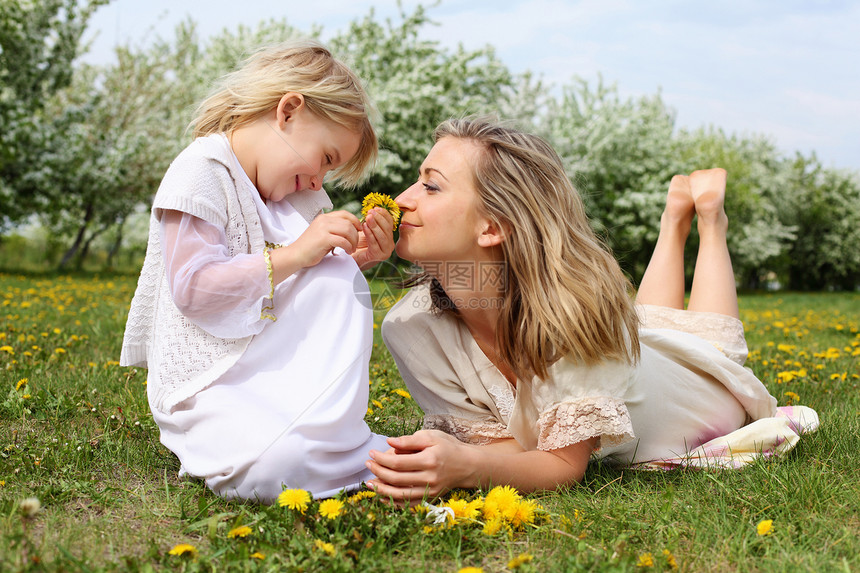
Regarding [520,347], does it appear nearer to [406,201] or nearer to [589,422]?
[589,422]

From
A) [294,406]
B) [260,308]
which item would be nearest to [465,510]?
[294,406]

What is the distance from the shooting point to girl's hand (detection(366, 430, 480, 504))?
6.20ft

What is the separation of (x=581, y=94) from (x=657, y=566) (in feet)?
55.7

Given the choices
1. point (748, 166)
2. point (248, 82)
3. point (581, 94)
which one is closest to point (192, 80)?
point (581, 94)

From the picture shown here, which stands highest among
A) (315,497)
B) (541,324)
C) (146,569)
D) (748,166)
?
(541,324)

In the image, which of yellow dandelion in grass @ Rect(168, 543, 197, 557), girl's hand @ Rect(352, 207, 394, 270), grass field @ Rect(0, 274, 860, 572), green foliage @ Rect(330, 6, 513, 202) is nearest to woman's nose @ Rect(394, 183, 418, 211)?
girl's hand @ Rect(352, 207, 394, 270)

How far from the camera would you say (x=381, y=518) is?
5.75ft

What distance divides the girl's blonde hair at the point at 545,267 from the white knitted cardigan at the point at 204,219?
821 millimetres

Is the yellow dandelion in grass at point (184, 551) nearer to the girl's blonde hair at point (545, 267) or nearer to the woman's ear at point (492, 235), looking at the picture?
the girl's blonde hair at point (545, 267)

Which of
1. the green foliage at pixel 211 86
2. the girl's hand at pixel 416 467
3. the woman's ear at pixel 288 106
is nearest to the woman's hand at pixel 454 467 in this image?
the girl's hand at pixel 416 467

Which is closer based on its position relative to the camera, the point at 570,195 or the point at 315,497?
the point at 315,497

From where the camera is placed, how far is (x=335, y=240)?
1.98m

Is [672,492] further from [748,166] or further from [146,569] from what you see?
[748,166]

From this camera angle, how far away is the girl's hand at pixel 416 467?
1890 mm
